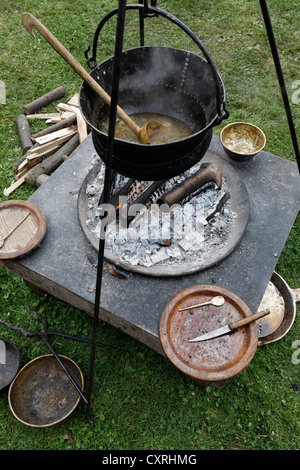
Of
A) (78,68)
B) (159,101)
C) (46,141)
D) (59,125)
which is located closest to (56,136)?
(46,141)

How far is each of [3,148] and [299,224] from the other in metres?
3.83

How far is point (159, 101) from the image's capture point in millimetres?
3160

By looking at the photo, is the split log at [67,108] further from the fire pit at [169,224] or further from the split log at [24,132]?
the fire pit at [169,224]

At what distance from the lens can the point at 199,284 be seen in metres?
2.97

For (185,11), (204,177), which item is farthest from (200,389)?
→ (185,11)

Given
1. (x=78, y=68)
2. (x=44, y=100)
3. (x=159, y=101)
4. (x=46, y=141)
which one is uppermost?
(x=78, y=68)

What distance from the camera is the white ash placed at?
3.09 meters

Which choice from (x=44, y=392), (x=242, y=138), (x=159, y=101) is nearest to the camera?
(x=44, y=392)

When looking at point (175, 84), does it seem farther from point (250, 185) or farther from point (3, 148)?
point (3, 148)

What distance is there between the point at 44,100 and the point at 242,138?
9.68ft

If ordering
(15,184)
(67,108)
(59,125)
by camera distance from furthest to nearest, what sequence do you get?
(67,108) → (59,125) → (15,184)

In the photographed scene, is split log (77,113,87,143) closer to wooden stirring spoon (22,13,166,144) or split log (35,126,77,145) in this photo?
split log (35,126,77,145)

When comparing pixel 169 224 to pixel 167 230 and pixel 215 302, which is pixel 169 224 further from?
pixel 215 302

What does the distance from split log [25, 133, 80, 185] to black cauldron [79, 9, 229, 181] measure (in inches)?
62.1
